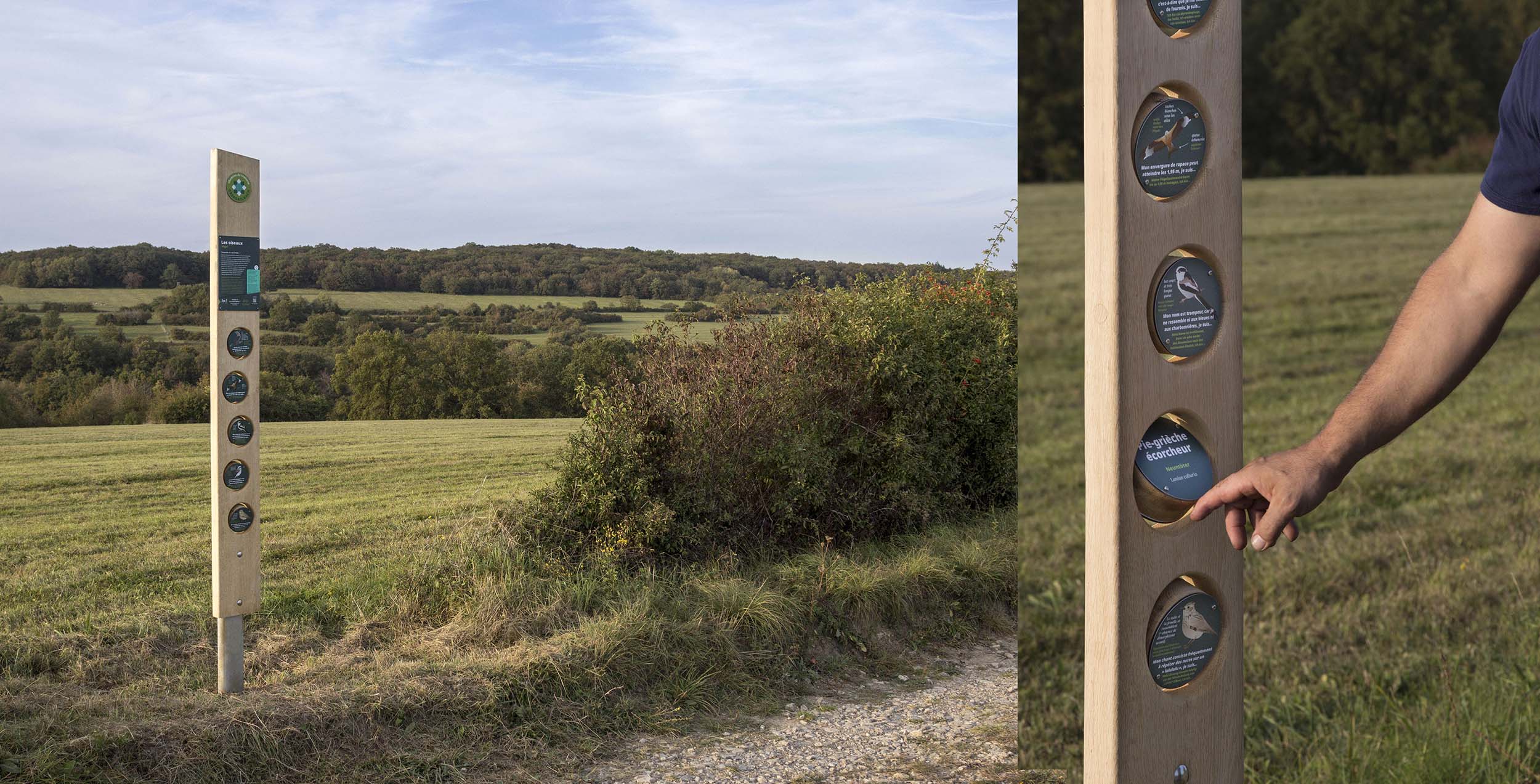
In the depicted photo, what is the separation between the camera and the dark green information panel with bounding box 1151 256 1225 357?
1.80 meters

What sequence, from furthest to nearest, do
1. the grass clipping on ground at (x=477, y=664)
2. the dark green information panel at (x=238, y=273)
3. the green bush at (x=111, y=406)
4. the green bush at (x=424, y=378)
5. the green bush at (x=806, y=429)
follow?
1. the green bush at (x=424, y=378)
2. the green bush at (x=806, y=429)
3. the green bush at (x=111, y=406)
4. the dark green information panel at (x=238, y=273)
5. the grass clipping on ground at (x=477, y=664)

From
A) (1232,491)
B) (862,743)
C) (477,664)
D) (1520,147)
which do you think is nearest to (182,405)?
(477,664)

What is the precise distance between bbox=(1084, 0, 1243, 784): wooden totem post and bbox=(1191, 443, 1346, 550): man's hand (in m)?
0.14

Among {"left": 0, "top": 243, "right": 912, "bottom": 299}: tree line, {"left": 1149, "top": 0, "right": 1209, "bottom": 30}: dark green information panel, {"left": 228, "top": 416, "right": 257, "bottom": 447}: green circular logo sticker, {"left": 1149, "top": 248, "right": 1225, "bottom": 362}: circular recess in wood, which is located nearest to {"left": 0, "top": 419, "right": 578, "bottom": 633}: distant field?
{"left": 0, "top": 243, "right": 912, "bottom": 299}: tree line

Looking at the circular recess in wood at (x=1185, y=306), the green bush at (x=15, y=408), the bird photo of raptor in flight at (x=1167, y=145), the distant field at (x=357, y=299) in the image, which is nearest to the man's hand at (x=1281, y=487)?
the circular recess in wood at (x=1185, y=306)

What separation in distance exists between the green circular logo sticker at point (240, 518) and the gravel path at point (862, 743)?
1574 mm

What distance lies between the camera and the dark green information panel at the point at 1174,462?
1.81 m

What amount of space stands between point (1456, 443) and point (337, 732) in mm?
5096

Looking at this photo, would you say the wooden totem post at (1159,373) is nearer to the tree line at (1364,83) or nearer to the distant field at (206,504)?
the distant field at (206,504)

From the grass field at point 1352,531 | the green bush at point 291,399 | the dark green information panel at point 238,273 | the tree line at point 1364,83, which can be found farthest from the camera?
the tree line at point 1364,83

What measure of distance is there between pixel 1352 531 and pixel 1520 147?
315cm

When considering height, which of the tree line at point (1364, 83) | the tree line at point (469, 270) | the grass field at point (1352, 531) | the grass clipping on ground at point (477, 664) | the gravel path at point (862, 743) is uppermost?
the tree line at point (1364, 83)

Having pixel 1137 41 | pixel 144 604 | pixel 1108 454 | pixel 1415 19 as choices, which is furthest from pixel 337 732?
pixel 1415 19

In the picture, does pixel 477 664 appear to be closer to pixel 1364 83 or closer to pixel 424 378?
pixel 424 378
